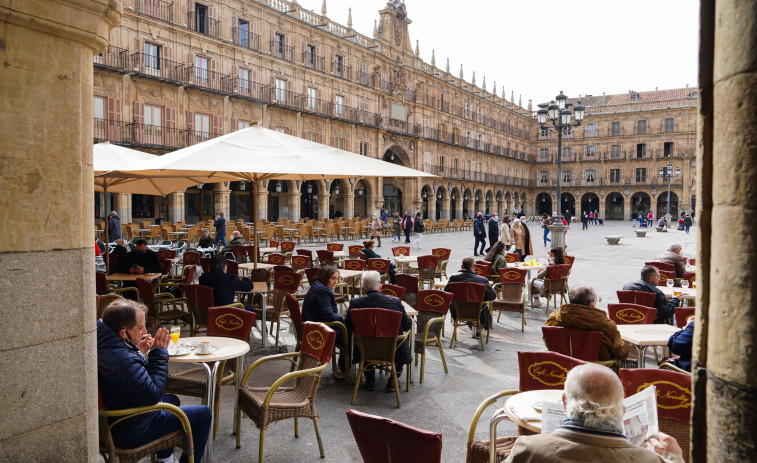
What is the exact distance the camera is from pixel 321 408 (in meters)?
4.19

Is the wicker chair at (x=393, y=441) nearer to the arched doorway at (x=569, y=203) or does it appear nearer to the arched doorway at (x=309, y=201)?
the arched doorway at (x=309, y=201)

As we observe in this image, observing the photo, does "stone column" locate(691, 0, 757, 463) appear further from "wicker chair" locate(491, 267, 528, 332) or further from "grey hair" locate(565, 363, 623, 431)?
Result: "wicker chair" locate(491, 267, 528, 332)

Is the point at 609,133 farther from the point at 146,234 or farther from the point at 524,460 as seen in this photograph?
the point at 524,460

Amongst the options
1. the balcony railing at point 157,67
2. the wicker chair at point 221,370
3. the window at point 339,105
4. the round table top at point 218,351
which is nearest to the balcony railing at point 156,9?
the balcony railing at point 157,67

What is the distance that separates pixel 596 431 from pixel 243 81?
26.3 metres

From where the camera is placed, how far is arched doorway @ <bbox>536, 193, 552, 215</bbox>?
60.3m

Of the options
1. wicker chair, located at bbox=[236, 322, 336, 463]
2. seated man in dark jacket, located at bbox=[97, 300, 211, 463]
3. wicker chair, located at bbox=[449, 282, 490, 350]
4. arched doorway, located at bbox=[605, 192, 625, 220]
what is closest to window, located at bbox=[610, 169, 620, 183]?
arched doorway, located at bbox=[605, 192, 625, 220]

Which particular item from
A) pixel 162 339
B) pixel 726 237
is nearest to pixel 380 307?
pixel 162 339

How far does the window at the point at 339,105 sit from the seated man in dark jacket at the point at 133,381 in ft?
94.8

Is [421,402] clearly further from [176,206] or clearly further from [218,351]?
[176,206]

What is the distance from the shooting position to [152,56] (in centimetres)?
2203

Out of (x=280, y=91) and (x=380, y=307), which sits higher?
(x=280, y=91)

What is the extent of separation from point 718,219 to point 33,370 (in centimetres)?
248

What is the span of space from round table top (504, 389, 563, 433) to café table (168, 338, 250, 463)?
1742 mm
